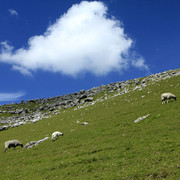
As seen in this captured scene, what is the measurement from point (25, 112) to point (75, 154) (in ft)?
333

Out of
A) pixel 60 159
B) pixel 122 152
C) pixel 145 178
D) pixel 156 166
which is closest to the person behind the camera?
pixel 145 178

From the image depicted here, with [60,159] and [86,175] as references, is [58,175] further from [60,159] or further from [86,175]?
[60,159]

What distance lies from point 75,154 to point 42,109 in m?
96.4

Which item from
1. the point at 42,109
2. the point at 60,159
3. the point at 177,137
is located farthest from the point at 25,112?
the point at 177,137

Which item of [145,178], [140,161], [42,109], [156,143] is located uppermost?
[42,109]

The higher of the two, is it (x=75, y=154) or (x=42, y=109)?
(x=42, y=109)

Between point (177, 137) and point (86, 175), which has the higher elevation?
point (177, 137)

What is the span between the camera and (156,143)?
17.7 metres

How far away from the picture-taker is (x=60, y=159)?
1969 cm

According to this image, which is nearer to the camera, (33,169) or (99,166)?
(99,166)

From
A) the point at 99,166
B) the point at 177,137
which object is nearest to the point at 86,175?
the point at 99,166

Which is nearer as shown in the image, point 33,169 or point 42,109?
point 33,169

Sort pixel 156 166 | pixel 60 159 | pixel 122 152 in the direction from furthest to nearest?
pixel 60 159
pixel 122 152
pixel 156 166

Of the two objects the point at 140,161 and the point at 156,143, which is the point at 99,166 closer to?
the point at 140,161
